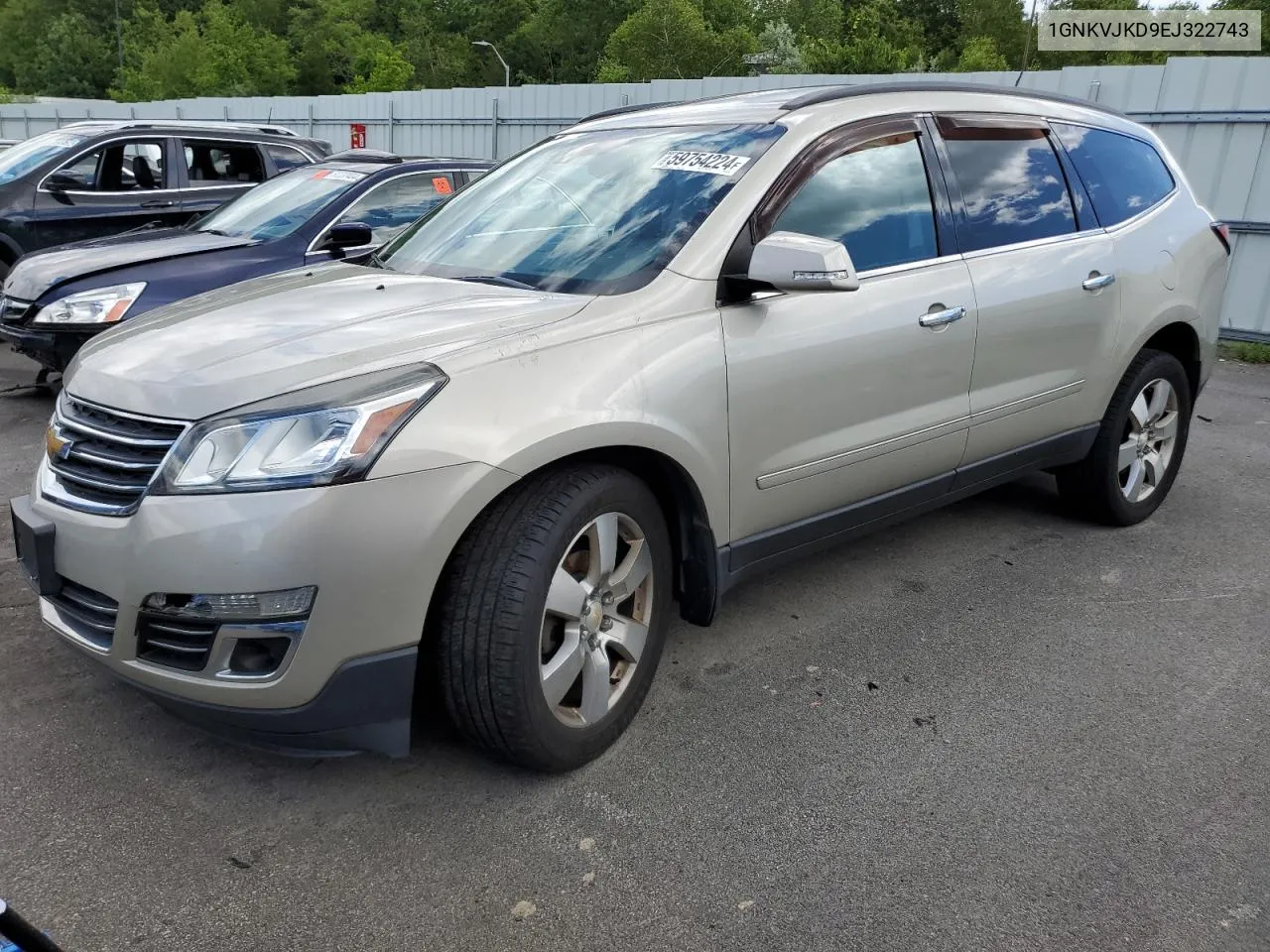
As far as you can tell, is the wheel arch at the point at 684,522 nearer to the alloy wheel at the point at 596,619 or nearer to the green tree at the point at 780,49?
the alloy wheel at the point at 596,619

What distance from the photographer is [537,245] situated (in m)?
3.26

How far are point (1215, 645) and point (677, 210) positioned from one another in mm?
2412

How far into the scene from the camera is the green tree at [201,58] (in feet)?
229

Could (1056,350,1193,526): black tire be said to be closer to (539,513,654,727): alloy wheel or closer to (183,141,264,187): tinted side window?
(539,513,654,727): alloy wheel

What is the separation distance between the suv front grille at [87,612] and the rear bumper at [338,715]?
5.6 inches

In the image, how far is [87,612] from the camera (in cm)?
Answer: 244

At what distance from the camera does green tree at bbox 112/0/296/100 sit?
229 feet

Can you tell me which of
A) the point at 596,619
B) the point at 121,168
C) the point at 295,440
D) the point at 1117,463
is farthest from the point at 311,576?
the point at 121,168

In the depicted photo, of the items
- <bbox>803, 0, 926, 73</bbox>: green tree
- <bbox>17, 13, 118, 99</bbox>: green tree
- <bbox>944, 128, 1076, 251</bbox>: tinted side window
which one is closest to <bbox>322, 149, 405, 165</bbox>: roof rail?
<bbox>944, 128, 1076, 251</bbox>: tinted side window

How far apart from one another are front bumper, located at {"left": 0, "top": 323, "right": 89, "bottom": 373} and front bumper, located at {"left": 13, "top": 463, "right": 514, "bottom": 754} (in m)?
3.65

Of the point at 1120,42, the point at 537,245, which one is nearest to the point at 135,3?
the point at 1120,42

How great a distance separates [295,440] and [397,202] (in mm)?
4774

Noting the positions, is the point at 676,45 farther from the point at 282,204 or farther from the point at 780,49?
the point at 282,204

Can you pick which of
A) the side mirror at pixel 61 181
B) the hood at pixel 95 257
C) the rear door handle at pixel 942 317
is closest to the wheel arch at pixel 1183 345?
the rear door handle at pixel 942 317
